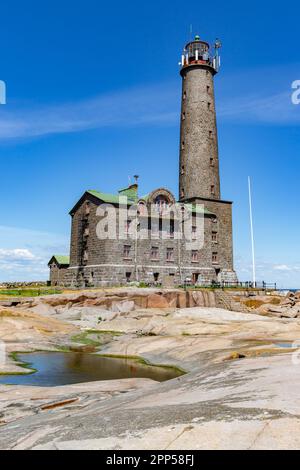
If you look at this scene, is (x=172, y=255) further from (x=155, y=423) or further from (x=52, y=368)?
(x=155, y=423)

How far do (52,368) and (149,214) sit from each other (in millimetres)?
36281

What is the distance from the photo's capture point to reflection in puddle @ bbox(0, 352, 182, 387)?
1645 centimetres

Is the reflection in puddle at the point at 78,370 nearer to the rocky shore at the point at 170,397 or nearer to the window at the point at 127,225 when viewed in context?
the rocky shore at the point at 170,397

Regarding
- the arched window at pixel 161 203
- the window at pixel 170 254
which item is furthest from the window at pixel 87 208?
the window at pixel 170 254

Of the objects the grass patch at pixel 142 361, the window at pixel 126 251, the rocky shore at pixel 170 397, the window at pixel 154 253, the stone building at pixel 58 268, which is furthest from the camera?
the stone building at pixel 58 268

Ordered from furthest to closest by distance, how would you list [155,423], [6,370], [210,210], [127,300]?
[210,210], [127,300], [6,370], [155,423]

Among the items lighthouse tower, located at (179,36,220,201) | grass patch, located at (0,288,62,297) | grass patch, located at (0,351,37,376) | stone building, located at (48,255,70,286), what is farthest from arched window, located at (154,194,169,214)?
grass patch, located at (0,351,37,376)

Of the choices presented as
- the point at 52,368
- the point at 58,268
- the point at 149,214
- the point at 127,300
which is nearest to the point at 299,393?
the point at 52,368

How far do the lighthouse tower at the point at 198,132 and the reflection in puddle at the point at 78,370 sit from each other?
4025 cm

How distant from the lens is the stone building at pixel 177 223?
51875mm

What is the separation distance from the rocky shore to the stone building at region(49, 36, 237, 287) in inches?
925

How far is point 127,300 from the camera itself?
1660 inches

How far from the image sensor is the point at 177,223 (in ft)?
185

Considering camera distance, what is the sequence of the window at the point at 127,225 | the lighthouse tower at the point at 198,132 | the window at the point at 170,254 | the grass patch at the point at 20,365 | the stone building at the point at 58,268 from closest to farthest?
the grass patch at the point at 20,365
the window at the point at 127,225
the window at the point at 170,254
the lighthouse tower at the point at 198,132
the stone building at the point at 58,268
